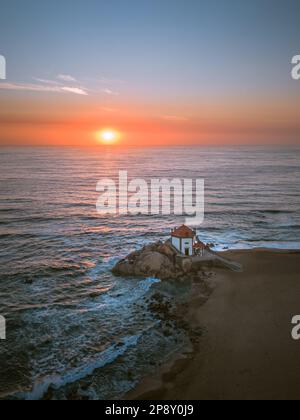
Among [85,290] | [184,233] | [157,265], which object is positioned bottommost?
[85,290]

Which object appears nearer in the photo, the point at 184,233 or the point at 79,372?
the point at 79,372

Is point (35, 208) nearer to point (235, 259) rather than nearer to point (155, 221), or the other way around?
point (155, 221)

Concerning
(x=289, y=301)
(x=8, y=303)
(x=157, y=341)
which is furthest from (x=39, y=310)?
(x=289, y=301)

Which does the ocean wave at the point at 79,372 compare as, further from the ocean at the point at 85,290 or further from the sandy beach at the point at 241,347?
the sandy beach at the point at 241,347

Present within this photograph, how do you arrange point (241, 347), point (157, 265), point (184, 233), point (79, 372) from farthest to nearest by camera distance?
point (184, 233) → point (157, 265) → point (241, 347) → point (79, 372)

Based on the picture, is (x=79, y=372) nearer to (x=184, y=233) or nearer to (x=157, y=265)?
(x=157, y=265)

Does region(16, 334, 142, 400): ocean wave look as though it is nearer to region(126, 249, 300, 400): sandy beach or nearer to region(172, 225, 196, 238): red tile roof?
region(126, 249, 300, 400): sandy beach

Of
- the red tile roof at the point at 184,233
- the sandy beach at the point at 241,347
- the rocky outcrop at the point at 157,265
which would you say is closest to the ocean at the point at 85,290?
the rocky outcrop at the point at 157,265

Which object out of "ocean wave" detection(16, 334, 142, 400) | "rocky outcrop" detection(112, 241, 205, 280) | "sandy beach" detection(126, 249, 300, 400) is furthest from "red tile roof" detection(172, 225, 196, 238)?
"ocean wave" detection(16, 334, 142, 400)

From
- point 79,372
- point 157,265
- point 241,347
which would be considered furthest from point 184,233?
point 79,372
